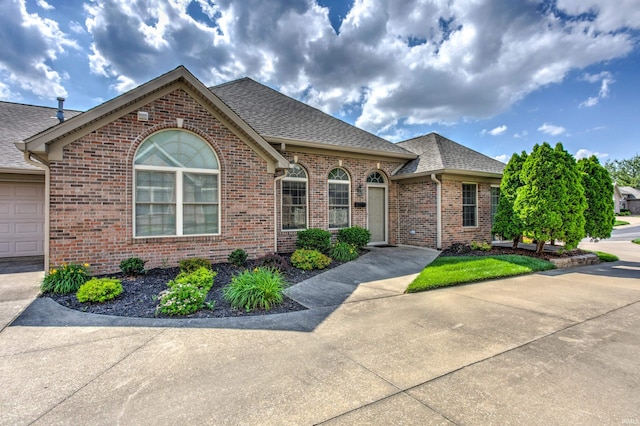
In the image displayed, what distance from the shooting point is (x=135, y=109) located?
285 inches

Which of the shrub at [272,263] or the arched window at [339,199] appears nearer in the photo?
the shrub at [272,263]

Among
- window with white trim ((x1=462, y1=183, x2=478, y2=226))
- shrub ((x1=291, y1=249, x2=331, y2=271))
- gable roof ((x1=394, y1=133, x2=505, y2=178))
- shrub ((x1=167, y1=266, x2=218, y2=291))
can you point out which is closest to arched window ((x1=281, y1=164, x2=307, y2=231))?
shrub ((x1=291, y1=249, x2=331, y2=271))

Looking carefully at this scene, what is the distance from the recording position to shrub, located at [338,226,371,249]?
10555mm

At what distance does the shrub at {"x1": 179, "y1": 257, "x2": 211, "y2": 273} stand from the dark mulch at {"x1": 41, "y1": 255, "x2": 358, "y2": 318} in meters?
0.27

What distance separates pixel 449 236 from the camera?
11766mm

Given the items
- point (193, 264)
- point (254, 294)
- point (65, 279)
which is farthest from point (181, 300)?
point (65, 279)

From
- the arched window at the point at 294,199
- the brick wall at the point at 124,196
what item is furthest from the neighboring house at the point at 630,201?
the brick wall at the point at 124,196

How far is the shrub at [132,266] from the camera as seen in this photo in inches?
263

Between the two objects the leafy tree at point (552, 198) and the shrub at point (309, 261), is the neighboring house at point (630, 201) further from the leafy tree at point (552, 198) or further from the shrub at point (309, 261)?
the shrub at point (309, 261)

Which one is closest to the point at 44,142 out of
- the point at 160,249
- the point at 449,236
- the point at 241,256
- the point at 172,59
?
the point at 160,249

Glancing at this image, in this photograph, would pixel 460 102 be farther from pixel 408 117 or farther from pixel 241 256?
pixel 241 256

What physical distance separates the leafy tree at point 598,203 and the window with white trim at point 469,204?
12.1ft

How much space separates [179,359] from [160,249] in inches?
186

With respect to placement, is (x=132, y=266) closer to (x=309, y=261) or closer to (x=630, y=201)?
(x=309, y=261)
